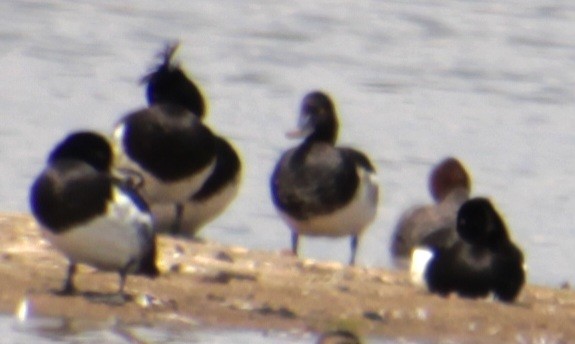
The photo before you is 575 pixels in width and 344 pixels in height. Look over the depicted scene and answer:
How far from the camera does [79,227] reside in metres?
11.7

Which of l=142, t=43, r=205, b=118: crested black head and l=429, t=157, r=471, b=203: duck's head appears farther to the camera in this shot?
l=429, t=157, r=471, b=203: duck's head

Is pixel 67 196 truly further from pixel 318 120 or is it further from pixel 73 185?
pixel 318 120

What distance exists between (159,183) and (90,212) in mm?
3126

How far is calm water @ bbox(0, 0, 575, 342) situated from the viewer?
58.8 feet

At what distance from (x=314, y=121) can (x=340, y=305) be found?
131 inches

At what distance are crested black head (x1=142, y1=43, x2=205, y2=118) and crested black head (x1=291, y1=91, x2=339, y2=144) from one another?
77 cm

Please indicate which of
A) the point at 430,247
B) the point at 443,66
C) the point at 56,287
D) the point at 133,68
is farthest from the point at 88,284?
the point at 443,66

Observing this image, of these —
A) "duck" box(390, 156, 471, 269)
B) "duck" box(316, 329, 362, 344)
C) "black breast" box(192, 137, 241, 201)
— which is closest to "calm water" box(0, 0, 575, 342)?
"duck" box(390, 156, 471, 269)

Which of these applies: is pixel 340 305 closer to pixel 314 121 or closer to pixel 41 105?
pixel 314 121

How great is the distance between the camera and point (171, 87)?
1525cm

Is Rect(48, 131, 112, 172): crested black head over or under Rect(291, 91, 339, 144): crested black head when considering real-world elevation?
over

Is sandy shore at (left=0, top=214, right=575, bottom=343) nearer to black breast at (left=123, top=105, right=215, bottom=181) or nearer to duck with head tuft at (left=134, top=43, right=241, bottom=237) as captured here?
black breast at (left=123, top=105, right=215, bottom=181)

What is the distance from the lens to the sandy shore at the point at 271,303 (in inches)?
463

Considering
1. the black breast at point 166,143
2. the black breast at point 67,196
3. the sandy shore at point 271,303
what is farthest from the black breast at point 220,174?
the black breast at point 67,196
